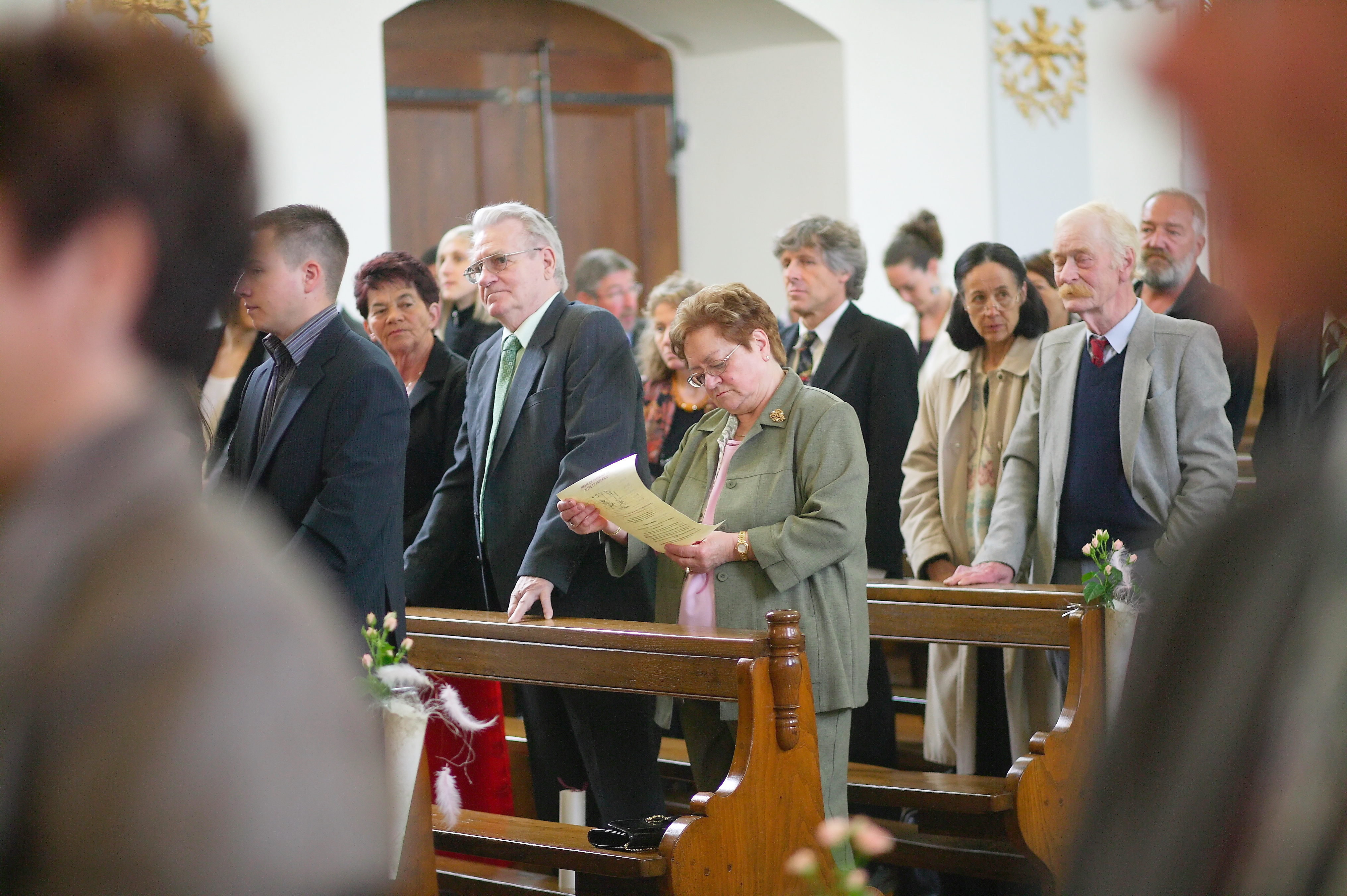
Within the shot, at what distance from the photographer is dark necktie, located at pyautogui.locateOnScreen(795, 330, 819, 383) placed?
13.4 ft

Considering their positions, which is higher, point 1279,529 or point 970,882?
point 1279,529

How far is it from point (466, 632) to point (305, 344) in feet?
2.64

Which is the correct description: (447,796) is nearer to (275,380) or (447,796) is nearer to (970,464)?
(275,380)

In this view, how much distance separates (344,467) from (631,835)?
2.97 ft

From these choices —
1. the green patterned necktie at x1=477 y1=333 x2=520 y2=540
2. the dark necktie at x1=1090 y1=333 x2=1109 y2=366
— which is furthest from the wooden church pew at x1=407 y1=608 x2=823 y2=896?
the dark necktie at x1=1090 y1=333 x2=1109 y2=366

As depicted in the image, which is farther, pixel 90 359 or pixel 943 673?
pixel 943 673

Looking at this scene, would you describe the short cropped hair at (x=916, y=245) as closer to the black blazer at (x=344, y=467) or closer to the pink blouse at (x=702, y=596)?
the pink blouse at (x=702, y=596)

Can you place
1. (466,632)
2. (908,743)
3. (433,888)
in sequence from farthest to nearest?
(908,743) < (466,632) < (433,888)

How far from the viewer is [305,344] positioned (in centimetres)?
266

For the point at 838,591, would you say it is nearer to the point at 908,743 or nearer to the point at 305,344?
the point at 305,344

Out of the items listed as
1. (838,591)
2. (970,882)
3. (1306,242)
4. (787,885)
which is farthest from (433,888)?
(1306,242)

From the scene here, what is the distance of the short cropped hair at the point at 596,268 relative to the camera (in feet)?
18.2

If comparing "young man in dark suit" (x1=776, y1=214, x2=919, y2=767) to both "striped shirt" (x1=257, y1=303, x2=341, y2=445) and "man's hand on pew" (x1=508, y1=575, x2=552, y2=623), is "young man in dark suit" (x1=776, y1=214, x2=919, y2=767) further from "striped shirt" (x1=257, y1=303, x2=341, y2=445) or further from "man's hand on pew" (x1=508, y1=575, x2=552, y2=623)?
"striped shirt" (x1=257, y1=303, x2=341, y2=445)

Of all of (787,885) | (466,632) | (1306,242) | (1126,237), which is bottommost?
(787,885)
